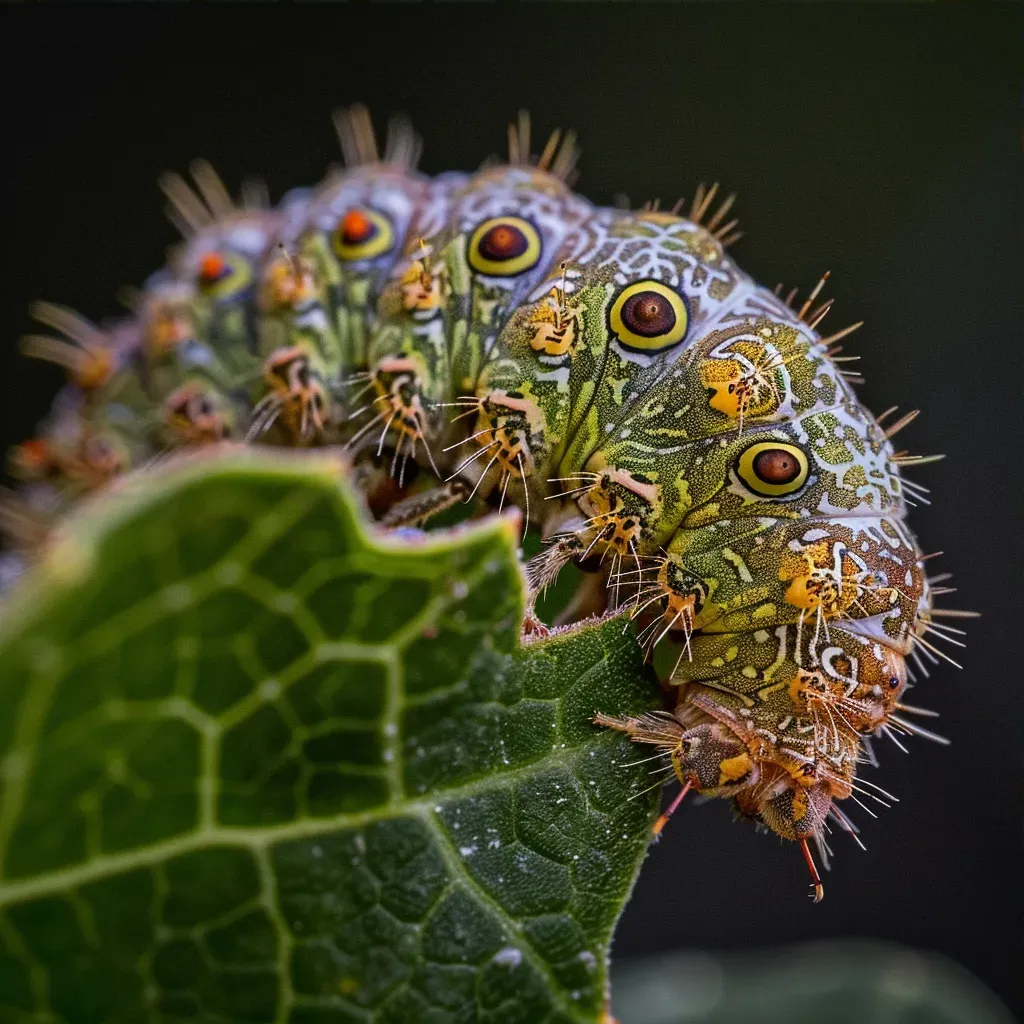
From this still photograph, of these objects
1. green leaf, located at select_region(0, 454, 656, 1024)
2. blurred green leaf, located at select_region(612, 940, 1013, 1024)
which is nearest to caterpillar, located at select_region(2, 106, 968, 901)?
green leaf, located at select_region(0, 454, 656, 1024)

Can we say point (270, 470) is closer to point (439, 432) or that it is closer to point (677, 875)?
point (439, 432)

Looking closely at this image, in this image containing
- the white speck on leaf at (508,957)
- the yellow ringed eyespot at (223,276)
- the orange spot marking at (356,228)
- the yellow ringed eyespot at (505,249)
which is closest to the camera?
the white speck on leaf at (508,957)

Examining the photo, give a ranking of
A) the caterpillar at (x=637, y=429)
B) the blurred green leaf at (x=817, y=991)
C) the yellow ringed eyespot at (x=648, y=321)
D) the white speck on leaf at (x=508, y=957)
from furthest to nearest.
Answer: the blurred green leaf at (x=817, y=991), the yellow ringed eyespot at (x=648, y=321), the caterpillar at (x=637, y=429), the white speck on leaf at (x=508, y=957)

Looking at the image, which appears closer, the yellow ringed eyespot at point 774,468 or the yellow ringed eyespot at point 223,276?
the yellow ringed eyespot at point 774,468

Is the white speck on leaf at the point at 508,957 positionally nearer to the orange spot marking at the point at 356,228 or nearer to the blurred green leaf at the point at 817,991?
the orange spot marking at the point at 356,228

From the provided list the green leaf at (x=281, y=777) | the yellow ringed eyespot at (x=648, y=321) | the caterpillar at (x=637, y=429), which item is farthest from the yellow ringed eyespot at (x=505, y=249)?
the green leaf at (x=281, y=777)

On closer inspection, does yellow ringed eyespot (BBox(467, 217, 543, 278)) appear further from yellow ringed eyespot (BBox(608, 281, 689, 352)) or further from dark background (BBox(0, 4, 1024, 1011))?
dark background (BBox(0, 4, 1024, 1011))

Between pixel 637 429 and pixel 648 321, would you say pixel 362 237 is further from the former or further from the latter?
pixel 637 429

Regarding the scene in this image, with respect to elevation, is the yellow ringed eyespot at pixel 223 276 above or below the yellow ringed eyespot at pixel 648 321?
below

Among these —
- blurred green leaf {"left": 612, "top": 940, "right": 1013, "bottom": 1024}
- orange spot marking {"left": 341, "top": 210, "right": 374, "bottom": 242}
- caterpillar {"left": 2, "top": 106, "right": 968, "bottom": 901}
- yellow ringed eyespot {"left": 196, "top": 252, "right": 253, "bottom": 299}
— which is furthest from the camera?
blurred green leaf {"left": 612, "top": 940, "right": 1013, "bottom": 1024}
